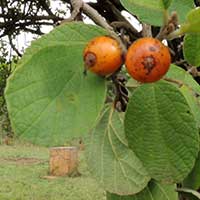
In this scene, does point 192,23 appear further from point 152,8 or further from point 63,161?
point 63,161

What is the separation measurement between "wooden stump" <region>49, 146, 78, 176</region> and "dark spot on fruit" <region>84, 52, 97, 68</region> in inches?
321

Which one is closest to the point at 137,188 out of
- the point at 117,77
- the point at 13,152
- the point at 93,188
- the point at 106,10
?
the point at 117,77

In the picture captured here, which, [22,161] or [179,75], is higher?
[179,75]

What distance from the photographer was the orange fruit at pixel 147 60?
0.43 metres

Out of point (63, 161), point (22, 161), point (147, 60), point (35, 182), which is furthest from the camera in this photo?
point (22, 161)

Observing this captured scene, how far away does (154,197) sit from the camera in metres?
0.69

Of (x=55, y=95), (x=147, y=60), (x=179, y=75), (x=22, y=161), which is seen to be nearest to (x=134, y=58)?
(x=147, y=60)

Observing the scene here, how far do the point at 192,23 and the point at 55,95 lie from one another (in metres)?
0.14

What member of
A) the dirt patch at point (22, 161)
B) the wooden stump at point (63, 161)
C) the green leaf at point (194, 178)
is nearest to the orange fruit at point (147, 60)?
the green leaf at point (194, 178)

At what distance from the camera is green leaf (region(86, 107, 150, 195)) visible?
25.1 inches

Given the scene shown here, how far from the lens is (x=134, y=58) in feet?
1.43

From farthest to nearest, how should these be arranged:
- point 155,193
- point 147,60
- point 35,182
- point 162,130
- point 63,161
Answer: point 63,161 < point 35,182 < point 155,193 < point 162,130 < point 147,60

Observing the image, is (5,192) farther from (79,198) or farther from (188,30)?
(188,30)

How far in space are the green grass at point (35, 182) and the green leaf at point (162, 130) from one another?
517cm
